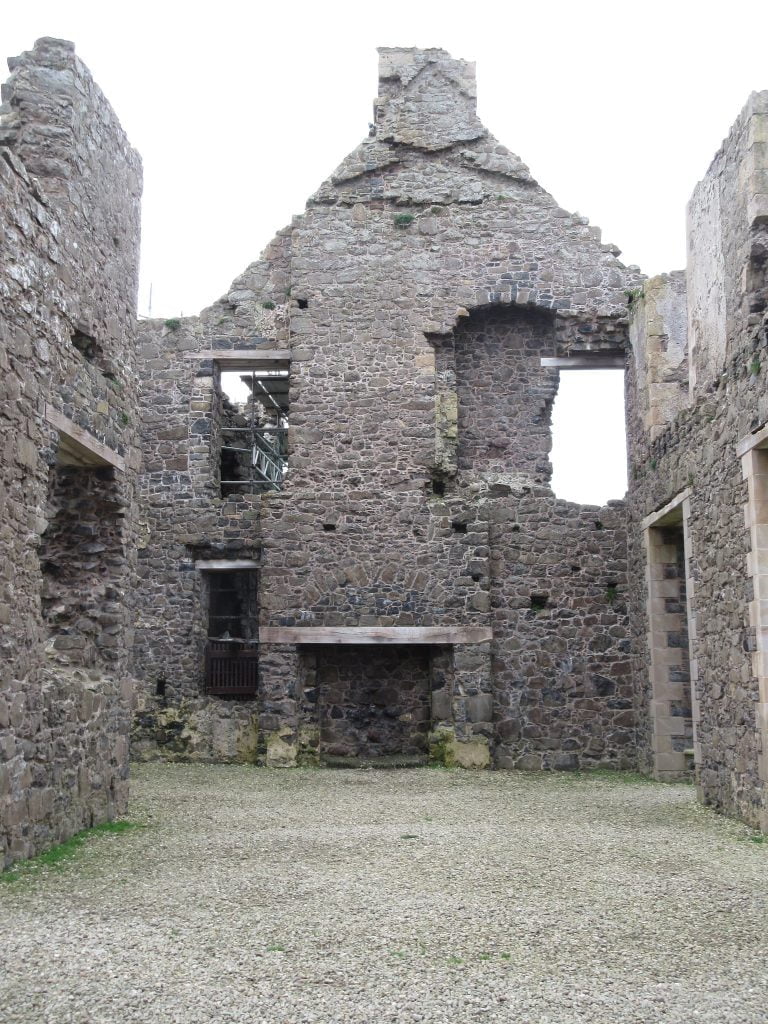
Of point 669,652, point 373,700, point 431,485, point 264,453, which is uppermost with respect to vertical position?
point 264,453

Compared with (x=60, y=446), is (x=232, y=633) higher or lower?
lower

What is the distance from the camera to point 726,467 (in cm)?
868

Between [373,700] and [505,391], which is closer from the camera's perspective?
[373,700]

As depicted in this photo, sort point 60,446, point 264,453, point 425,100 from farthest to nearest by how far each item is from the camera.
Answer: point 264,453
point 425,100
point 60,446

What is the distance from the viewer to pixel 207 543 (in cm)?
1400

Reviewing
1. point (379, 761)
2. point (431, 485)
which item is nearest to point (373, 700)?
point (379, 761)

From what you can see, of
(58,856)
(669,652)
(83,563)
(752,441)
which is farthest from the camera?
(669,652)

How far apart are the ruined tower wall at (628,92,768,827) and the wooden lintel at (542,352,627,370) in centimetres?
321

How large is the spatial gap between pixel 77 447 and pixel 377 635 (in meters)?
6.26

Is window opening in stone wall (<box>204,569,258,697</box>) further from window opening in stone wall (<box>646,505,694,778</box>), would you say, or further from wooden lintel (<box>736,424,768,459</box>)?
wooden lintel (<box>736,424,768,459</box>)

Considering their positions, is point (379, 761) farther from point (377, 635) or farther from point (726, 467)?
point (726, 467)

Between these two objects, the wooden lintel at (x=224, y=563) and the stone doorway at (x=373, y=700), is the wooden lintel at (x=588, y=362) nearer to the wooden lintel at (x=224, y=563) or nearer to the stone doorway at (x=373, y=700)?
the stone doorway at (x=373, y=700)

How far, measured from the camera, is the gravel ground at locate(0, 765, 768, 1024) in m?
3.78

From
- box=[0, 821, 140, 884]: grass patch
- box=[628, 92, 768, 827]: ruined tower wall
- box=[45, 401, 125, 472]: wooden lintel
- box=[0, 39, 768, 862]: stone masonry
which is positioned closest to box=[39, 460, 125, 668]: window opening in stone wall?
box=[45, 401, 125, 472]: wooden lintel
